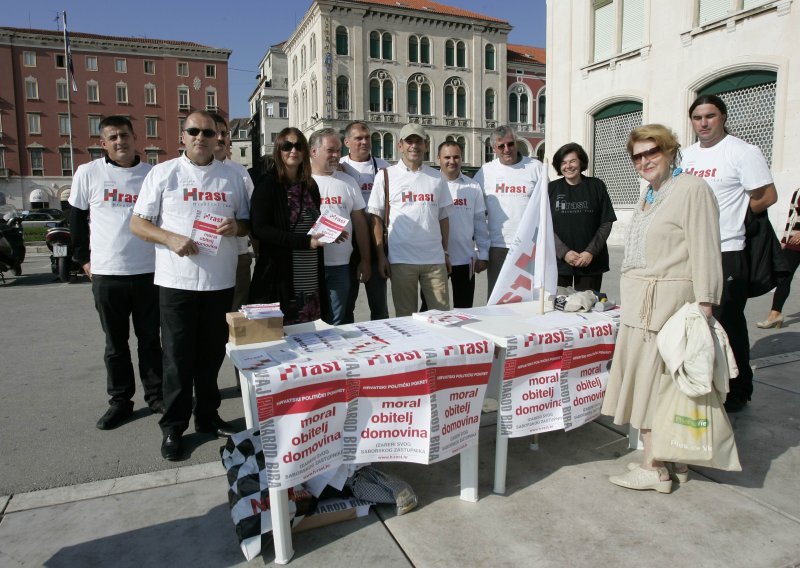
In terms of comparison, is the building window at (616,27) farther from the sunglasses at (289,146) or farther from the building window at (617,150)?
the sunglasses at (289,146)

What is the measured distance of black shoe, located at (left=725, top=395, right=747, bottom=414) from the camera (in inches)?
163

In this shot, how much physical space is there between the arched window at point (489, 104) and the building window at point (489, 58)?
211cm

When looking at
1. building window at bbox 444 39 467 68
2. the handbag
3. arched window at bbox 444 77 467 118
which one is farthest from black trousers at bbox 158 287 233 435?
building window at bbox 444 39 467 68

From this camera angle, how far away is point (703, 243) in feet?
9.06

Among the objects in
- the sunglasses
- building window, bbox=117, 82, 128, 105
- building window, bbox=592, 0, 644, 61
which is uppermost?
building window, bbox=117, 82, 128, 105

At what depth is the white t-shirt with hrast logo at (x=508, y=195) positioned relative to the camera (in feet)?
16.7

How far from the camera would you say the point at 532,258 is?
391 centimetres

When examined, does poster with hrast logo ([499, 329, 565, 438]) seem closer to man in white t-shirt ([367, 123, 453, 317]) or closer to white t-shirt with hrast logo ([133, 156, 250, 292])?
man in white t-shirt ([367, 123, 453, 317])

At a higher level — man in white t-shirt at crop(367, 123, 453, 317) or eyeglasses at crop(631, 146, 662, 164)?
eyeglasses at crop(631, 146, 662, 164)

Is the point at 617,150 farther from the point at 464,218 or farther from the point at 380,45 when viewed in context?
the point at 380,45

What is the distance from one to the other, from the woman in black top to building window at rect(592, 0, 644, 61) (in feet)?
50.7

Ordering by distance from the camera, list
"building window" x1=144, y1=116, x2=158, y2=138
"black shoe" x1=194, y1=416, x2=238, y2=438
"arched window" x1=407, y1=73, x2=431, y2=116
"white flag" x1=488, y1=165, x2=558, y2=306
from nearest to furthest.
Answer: "white flag" x1=488, y1=165, x2=558, y2=306 < "black shoe" x1=194, y1=416, x2=238, y2=438 < "arched window" x1=407, y1=73, x2=431, y2=116 < "building window" x1=144, y1=116, x2=158, y2=138

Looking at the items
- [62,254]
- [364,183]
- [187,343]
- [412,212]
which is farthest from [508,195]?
[62,254]

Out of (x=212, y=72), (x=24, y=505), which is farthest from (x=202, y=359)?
(x=212, y=72)
